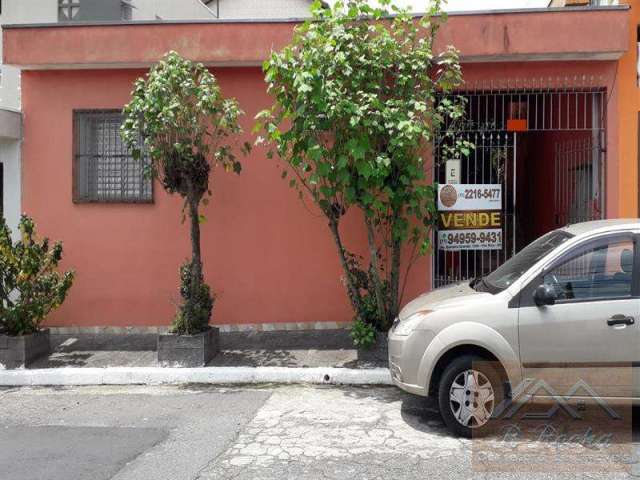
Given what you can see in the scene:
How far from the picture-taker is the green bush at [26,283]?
7.97m

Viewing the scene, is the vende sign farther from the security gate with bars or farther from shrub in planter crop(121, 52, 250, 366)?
shrub in planter crop(121, 52, 250, 366)

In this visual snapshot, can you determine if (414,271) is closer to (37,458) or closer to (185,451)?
(185,451)

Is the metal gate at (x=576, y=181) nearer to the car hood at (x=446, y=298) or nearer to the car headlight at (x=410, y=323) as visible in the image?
the car hood at (x=446, y=298)

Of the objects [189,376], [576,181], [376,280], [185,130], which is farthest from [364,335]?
[576,181]

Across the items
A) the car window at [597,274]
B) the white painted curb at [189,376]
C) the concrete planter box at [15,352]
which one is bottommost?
the white painted curb at [189,376]

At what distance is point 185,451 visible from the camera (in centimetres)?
522

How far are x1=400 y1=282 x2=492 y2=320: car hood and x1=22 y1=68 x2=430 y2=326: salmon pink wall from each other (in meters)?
2.89

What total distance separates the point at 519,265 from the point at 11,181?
7.25 m

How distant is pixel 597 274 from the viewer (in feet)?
17.7

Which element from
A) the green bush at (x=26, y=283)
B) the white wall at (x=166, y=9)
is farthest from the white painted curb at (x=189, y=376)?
the white wall at (x=166, y=9)

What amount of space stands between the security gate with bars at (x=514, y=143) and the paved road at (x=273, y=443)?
3141 mm

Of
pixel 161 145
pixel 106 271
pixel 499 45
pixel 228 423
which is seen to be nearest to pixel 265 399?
pixel 228 423

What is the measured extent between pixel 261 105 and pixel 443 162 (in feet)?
8.72

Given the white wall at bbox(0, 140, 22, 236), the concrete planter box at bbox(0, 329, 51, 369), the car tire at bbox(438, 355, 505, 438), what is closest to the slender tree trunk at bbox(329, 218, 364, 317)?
the car tire at bbox(438, 355, 505, 438)
